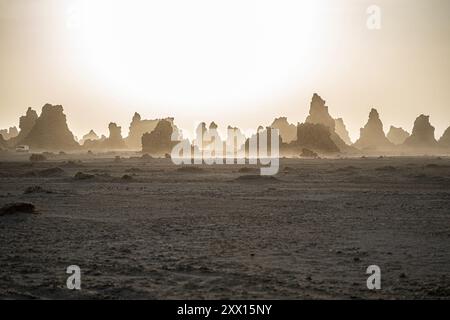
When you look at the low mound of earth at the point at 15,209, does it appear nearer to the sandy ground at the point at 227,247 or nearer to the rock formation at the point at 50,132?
the sandy ground at the point at 227,247

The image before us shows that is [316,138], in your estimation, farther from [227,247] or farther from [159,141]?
[227,247]

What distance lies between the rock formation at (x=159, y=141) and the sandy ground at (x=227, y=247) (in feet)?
426

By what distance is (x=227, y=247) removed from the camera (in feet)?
44.7

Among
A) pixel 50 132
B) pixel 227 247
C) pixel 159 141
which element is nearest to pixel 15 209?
pixel 227 247

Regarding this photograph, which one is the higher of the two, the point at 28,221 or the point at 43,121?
the point at 43,121

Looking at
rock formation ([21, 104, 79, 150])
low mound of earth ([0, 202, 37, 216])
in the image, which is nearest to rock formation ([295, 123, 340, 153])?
rock formation ([21, 104, 79, 150])

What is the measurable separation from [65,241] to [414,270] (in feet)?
37.9

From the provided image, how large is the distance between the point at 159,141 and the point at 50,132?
2593 inches

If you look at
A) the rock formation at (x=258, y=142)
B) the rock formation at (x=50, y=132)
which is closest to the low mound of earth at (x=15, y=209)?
the rock formation at (x=258, y=142)

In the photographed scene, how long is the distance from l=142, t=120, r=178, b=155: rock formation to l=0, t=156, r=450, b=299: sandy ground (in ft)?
426
